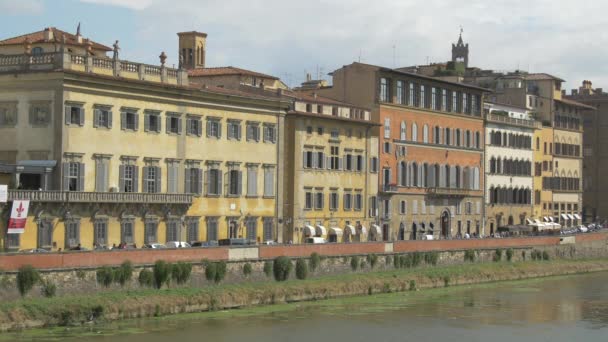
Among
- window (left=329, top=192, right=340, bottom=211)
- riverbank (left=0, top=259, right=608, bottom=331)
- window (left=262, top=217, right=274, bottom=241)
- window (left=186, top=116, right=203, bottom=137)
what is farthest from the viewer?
window (left=329, top=192, right=340, bottom=211)

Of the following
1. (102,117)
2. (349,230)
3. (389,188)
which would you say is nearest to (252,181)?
(349,230)

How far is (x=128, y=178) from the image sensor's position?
183ft

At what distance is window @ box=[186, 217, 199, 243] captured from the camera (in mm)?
58781

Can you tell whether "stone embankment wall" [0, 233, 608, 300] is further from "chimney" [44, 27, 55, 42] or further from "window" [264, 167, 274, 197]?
"chimney" [44, 27, 55, 42]

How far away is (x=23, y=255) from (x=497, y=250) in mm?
34186

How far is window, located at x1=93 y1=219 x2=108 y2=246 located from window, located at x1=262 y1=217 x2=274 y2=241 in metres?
12.2

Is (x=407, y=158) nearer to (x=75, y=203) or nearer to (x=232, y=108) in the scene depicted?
(x=232, y=108)

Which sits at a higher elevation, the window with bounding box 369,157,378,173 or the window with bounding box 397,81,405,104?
the window with bounding box 397,81,405,104

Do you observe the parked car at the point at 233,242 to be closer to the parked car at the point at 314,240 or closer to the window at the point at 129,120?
→ the window at the point at 129,120

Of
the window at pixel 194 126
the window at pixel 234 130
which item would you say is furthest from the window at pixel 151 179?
the window at pixel 234 130

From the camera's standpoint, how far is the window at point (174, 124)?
58094 millimetres

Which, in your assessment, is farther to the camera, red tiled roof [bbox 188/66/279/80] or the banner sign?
red tiled roof [bbox 188/66/279/80]

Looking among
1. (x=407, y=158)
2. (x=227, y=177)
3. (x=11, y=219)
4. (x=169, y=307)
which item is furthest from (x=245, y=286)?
(x=407, y=158)

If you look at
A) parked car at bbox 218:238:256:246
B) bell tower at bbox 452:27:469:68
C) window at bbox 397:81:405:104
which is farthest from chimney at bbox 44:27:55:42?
bell tower at bbox 452:27:469:68
